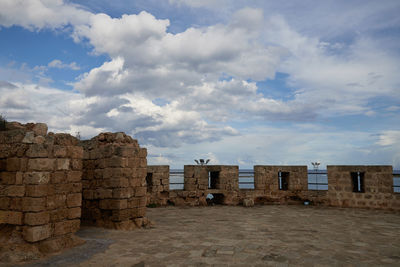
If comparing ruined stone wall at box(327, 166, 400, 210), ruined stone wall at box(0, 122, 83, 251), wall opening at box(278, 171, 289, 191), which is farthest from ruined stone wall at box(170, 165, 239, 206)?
ruined stone wall at box(0, 122, 83, 251)

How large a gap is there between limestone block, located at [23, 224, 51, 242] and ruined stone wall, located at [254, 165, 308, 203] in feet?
34.2

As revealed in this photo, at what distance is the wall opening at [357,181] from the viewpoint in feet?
45.0

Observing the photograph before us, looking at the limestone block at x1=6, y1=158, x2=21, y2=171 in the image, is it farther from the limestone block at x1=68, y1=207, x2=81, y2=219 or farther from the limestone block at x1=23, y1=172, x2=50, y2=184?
the limestone block at x1=68, y1=207, x2=81, y2=219

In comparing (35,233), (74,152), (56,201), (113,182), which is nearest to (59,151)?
(74,152)

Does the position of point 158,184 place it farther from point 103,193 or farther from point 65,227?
point 65,227

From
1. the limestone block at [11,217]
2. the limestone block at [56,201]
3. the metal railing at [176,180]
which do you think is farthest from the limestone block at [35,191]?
the metal railing at [176,180]

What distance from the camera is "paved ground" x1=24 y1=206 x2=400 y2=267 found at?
18.4 ft

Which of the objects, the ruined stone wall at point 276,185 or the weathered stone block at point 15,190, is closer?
the weathered stone block at point 15,190

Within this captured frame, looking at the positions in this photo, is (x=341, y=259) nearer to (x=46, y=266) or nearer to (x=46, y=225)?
(x=46, y=266)

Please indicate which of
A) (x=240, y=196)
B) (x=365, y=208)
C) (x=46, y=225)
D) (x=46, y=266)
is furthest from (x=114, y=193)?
(x=365, y=208)

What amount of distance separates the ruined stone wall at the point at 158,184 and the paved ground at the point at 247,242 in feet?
9.54

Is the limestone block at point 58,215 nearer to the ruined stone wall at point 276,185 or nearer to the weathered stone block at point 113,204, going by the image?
the weathered stone block at point 113,204

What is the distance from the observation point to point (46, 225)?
621 centimetres

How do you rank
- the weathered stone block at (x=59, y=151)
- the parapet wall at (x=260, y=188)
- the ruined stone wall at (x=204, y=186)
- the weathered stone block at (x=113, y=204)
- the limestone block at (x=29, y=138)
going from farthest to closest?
the ruined stone wall at (x=204, y=186), the parapet wall at (x=260, y=188), the weathered stone block at (x=113, y=204), the weathered stone block at (x=59, y=151), the limestone block at (x=29, y=138)
